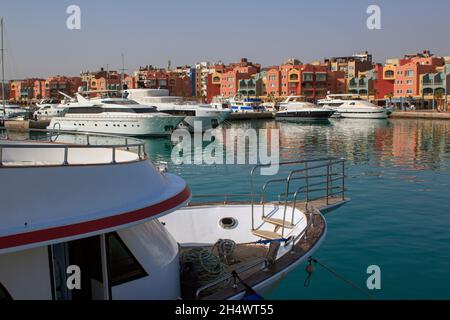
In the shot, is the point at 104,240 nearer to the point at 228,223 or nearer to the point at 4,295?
the point at 4,295

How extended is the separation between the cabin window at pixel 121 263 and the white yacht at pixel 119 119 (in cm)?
3978

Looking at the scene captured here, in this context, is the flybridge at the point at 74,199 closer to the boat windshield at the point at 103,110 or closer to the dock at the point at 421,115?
the boat windshield at the point at 103,110

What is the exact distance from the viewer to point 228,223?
924 cm

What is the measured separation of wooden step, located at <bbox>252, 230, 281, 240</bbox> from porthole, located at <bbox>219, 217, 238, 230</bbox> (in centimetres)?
58

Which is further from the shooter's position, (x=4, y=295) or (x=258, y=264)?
(x=258, y=264)

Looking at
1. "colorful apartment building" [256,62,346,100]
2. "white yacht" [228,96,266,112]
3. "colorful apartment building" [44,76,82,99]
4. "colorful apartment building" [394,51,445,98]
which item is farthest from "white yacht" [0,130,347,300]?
"colorful apartment building" [44,76,82,99]

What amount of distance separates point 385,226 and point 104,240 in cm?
1090

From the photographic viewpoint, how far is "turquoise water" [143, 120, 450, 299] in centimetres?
1007

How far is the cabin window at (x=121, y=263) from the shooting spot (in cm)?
568

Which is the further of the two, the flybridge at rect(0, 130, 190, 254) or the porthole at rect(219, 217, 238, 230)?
the porthole at rect(219, 217, 238, 230)

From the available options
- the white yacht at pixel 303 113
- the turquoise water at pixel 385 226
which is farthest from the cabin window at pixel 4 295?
the white yacht at pixel 303 113

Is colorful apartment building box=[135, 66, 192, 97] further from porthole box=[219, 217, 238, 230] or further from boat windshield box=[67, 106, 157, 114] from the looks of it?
porthole box=[219, 217, 238, 230]

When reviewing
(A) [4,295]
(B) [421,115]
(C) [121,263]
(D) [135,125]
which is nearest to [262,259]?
(C) [121,263]
